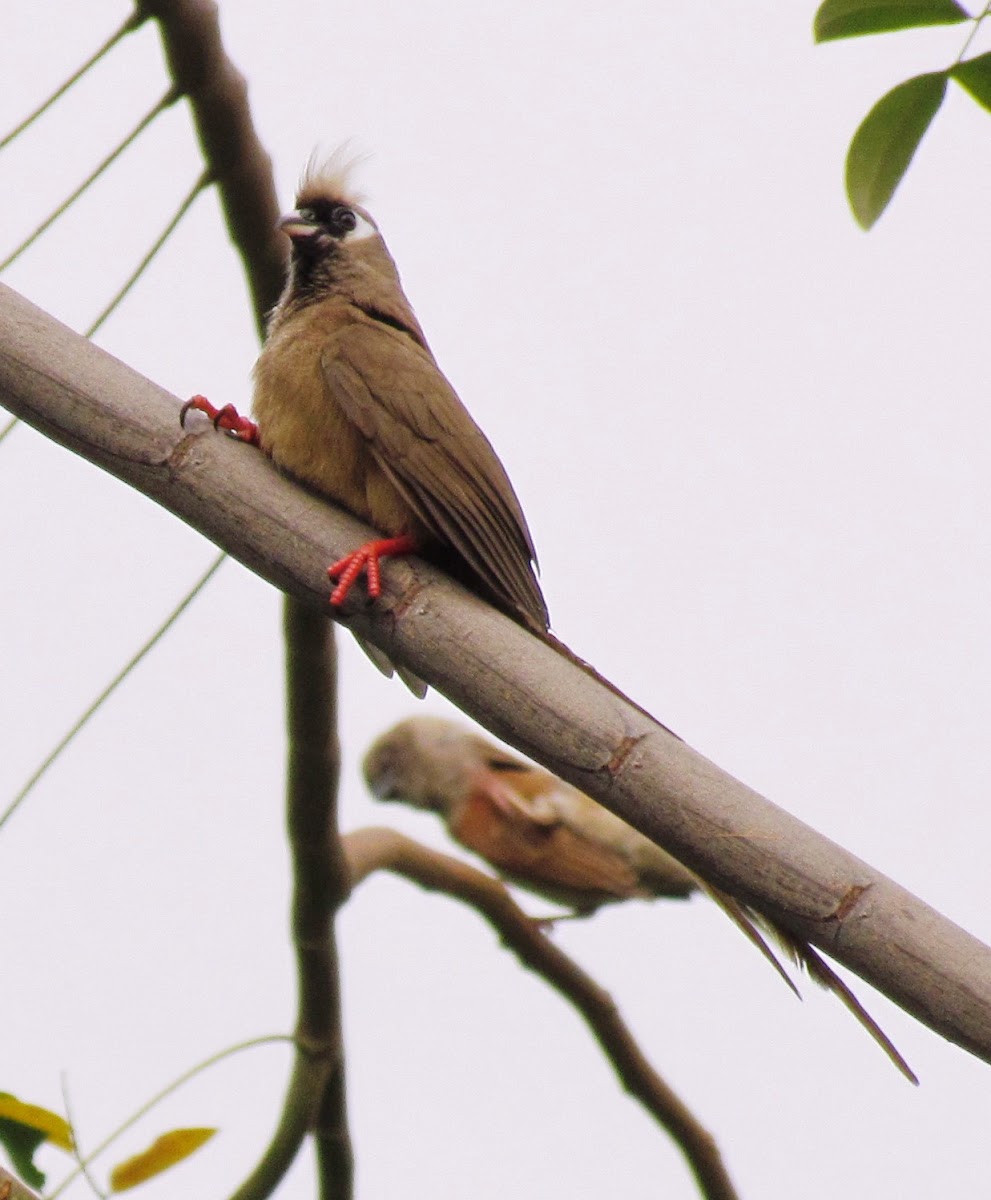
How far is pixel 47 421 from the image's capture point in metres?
1.98

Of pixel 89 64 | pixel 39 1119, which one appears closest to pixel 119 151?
pixel 89 64

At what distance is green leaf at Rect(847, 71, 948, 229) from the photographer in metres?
1.90

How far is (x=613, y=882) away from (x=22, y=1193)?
248 centimetres

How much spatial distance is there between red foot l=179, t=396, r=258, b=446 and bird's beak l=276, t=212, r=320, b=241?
2.42 ft

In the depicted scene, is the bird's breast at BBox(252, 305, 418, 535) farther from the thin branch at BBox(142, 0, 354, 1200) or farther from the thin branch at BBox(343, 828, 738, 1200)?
the thin branch at BBox(343, 828, 738, 1200)

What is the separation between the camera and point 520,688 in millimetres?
1845

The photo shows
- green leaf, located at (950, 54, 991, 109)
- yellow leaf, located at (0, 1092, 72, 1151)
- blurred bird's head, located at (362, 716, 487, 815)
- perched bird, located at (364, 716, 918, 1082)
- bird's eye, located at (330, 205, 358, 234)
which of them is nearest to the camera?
green leaf, located at (950, 54, 991, 109)

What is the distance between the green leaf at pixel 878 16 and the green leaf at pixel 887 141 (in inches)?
4.0

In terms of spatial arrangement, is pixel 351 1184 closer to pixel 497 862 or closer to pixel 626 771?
pixel 497 862

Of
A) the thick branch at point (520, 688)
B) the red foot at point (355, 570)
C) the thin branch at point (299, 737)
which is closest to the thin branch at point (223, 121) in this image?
the thin branch at point (299, 737)

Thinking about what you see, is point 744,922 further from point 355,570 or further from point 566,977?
point 566,977

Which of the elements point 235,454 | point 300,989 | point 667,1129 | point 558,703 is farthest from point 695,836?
point 667,1129

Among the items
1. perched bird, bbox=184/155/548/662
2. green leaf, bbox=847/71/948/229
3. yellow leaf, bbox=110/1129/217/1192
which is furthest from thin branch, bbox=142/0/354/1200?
green leaf, bbox=847/71/948/229

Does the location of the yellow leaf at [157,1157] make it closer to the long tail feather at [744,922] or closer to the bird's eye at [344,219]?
the long tail feather at [744,922]
